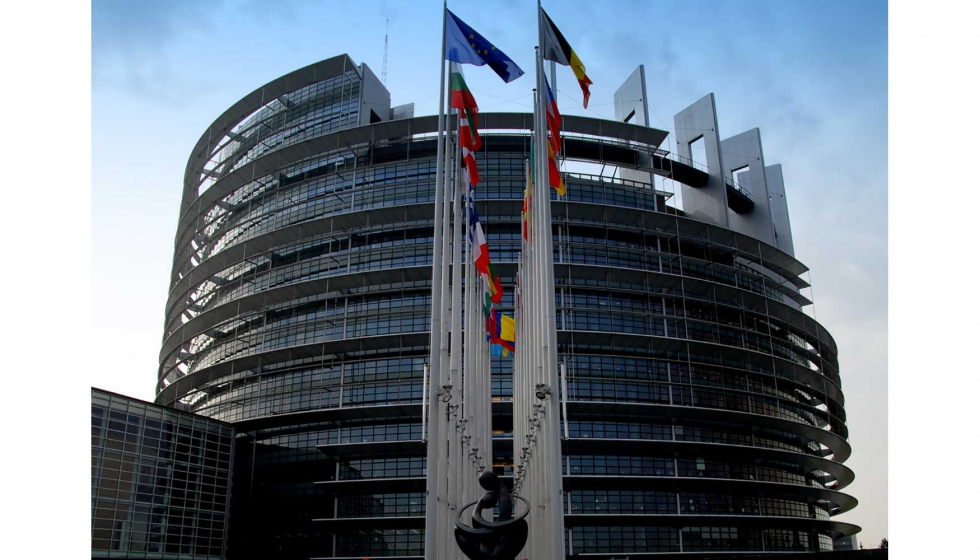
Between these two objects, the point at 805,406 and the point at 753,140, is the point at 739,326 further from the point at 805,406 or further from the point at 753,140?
the point at 753,140

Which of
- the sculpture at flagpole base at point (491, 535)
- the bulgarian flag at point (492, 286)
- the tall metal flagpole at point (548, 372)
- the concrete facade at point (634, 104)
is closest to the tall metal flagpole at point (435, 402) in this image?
the sculpture at flagpole base at point (491, 535)

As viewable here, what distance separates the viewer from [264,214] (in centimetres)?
5906

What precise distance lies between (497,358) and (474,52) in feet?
102

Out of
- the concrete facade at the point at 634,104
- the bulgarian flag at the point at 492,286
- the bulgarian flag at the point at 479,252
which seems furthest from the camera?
the concrete facade at the point at 634,104

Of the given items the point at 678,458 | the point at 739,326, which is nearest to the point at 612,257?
the point at 739,326

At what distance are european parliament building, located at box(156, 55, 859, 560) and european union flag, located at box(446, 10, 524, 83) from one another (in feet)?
87.6

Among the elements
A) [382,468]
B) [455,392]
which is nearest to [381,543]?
[382,468]

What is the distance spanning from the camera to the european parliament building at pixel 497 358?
4822 centimetres

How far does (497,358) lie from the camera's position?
51281 mm

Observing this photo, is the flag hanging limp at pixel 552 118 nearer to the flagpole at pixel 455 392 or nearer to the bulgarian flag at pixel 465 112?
the bulgarian flag at pixel 465 112

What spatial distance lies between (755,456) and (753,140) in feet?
101

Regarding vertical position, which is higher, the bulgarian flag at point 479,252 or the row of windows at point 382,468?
the bulgarian flag at point 479,252

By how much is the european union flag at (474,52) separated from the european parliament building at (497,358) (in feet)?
87.6

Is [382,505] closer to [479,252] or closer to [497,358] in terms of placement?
[497,358]
